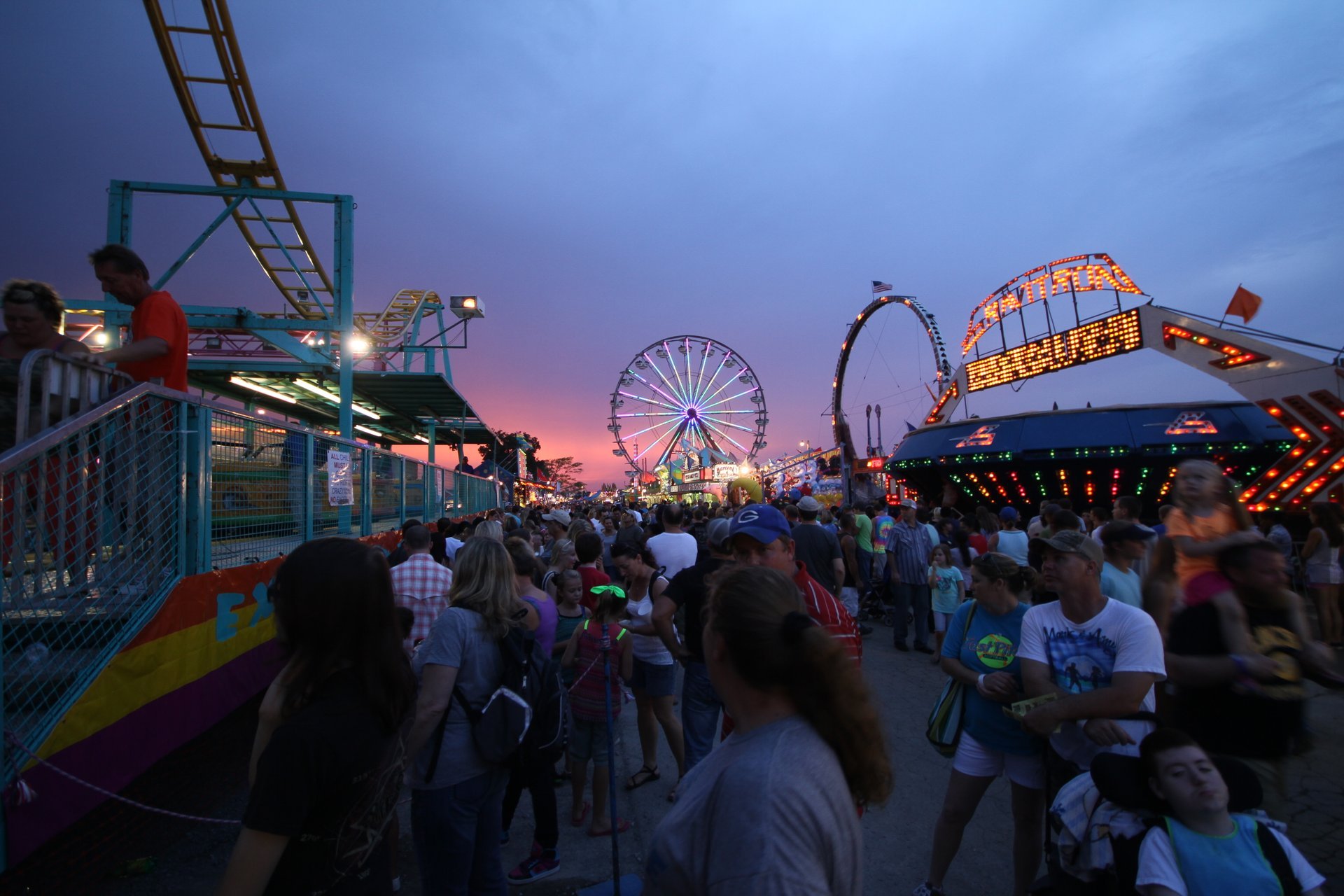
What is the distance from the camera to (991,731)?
2879mm

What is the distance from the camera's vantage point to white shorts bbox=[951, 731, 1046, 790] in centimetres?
284

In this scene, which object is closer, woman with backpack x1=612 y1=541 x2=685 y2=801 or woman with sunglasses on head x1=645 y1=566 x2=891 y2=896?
woman with sunglasses on head x1=645 y1=566 x2=891 y2=896

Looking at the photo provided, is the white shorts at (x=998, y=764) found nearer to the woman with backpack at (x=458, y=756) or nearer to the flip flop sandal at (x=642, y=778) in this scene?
the woman with backpack at (x=458, y=756)

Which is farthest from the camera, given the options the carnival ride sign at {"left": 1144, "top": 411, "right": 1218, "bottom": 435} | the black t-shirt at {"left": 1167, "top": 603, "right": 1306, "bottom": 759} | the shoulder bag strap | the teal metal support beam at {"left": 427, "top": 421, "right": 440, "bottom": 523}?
the carnival ride sign at {"left": 1144, "top": 411, "right": 1218, "bottom": 435}

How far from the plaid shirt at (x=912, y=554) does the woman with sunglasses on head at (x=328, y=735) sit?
7161 millimetres

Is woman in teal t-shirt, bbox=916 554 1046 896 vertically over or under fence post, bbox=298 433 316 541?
under

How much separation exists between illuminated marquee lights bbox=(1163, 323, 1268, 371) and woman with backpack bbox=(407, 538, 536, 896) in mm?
16996

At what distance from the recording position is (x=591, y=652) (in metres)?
4.07

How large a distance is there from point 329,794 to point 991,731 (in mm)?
2618

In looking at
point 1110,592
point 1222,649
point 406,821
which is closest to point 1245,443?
point 1110,592

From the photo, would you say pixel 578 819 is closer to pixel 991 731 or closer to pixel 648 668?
pixel 648 668

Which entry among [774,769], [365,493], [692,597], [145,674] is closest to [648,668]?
[692,597]

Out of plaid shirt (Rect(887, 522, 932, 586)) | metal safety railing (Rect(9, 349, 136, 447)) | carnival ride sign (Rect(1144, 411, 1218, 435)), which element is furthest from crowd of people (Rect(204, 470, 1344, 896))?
carnival ride sign (Rect(1144, 411, 1218, 435))

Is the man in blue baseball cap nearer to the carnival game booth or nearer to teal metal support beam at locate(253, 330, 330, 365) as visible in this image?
teal metal support beam at locate(253, 330, 330, 365)
